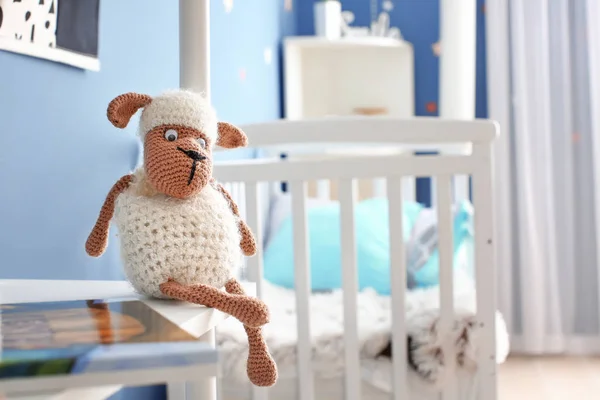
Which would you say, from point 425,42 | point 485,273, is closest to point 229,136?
point 485,273

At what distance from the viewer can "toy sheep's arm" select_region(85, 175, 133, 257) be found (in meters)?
0.81

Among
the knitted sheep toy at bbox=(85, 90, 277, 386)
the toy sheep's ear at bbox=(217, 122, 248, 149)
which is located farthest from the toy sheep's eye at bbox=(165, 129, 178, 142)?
the toy sheep's ear at bbox=(217, 122, 248, 149)

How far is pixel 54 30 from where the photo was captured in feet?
3.58

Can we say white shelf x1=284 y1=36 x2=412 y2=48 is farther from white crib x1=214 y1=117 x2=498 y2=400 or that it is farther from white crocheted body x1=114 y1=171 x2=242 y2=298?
white crocheted body x1=114 y1=171 x2=242 y2=298

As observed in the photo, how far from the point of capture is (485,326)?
4.57ft

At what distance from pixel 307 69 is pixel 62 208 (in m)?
2.30

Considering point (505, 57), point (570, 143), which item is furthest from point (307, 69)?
point (570, 143)

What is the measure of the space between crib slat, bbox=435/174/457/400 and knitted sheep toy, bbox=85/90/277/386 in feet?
2.17

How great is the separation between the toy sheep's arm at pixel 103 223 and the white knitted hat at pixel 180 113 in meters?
0.05

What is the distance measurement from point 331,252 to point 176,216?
144 cm

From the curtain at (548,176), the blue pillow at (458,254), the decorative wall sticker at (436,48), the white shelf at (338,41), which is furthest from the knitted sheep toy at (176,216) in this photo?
the decorative wall sticker at (436,48)

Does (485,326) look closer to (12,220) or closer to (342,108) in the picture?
(12,220)

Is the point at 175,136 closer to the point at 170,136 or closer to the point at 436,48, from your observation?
the point at 170,136

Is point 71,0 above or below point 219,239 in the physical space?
above
